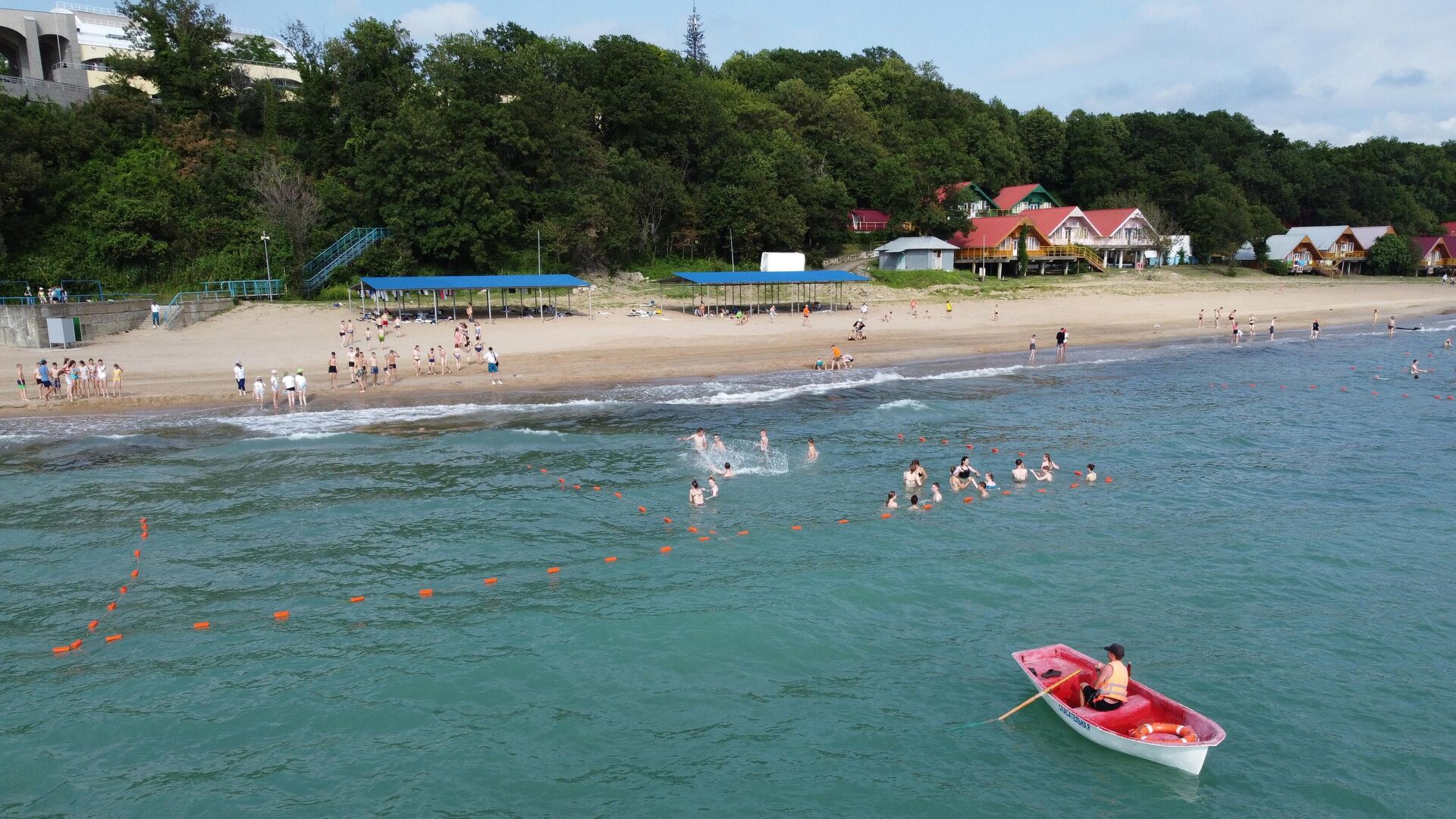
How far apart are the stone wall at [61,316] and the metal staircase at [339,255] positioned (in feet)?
35.0

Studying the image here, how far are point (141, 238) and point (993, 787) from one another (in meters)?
55.6

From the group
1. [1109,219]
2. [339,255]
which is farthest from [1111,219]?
[339,255]

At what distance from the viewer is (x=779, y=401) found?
112 ft

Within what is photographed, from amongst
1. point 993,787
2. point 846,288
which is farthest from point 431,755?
point 846,288

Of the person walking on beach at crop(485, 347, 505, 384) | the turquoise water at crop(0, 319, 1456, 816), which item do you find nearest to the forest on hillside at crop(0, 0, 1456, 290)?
the person walking on beach at crop(485, 347, 505, 384)

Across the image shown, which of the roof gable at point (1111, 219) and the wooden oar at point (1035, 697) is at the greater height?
the roof gable at point (1111, 219)

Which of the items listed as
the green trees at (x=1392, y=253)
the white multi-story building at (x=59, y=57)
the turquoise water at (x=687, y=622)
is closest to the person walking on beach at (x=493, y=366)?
the turquoise water at (x=687, y=622)

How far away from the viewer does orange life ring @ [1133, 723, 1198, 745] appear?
11.7 m

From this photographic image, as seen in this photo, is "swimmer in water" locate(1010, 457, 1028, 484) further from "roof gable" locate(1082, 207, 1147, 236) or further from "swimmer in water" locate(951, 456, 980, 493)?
"roof gable" locate(1082, 207, 1147, 236)

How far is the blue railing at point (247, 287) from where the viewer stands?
161 feet

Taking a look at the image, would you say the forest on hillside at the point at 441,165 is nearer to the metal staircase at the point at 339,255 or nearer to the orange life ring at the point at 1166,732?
the metal staircase at the point at 339,255

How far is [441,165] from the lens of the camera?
5372 cm

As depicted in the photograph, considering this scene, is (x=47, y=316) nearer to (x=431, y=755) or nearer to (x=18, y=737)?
(x=18, y=737)

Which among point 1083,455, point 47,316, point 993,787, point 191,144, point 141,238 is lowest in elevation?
point 993,787
